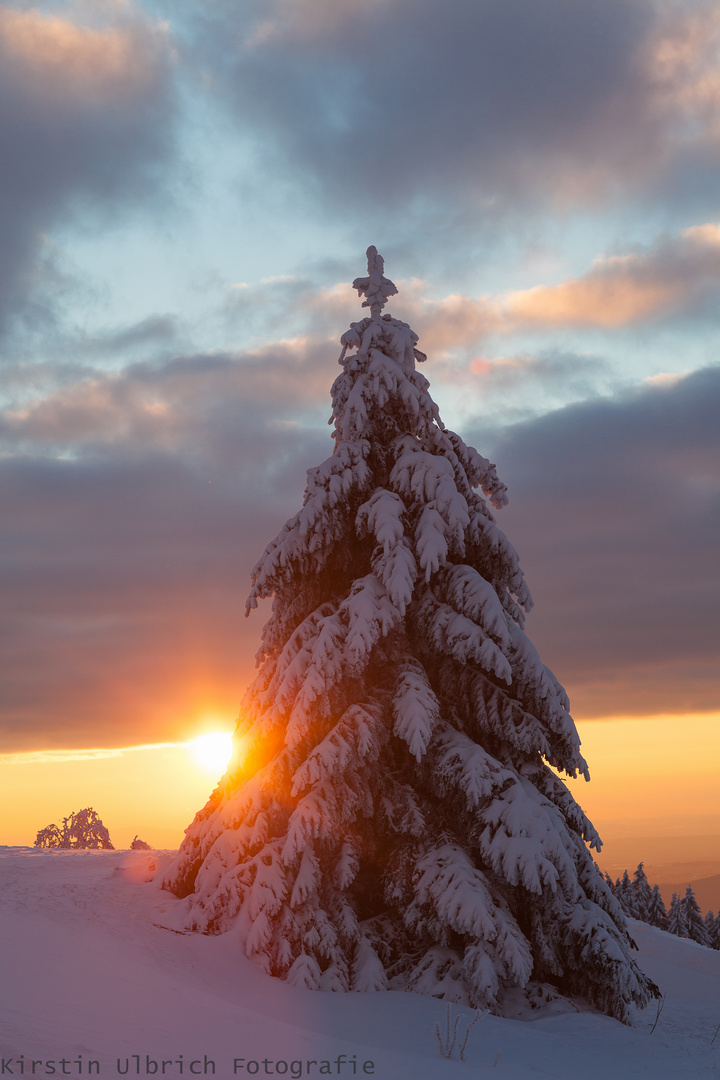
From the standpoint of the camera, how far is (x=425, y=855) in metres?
13.9

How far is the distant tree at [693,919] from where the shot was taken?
52844 millimetres

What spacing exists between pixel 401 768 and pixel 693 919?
4885 cm

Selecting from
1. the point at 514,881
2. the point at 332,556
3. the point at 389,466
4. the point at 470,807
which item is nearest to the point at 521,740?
the point at 470,807

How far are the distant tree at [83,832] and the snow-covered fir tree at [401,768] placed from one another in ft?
75.9

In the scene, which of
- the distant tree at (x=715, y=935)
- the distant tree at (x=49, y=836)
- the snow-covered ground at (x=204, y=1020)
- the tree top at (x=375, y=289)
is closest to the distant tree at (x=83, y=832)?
the distant tree at (x=49, y=836)

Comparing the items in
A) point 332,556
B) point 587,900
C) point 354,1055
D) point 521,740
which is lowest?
point 354,1055

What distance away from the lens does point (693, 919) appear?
177 ft

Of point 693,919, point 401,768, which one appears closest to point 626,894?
point 693,919

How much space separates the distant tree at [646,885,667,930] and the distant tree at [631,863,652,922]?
0.25 m

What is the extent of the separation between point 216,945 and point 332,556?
7271 millimetres

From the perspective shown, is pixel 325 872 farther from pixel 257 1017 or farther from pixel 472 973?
pixel 257 1017

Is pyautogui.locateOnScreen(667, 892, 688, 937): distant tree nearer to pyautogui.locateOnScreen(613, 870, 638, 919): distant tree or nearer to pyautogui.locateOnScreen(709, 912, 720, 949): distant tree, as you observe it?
pyautogui.locateOnScreen(613, 870, 638, 919): distant tree

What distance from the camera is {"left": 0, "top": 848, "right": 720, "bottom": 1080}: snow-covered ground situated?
7.48m

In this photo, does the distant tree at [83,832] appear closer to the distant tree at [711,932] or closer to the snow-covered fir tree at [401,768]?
the snow-covered fir tree at [401,768]
